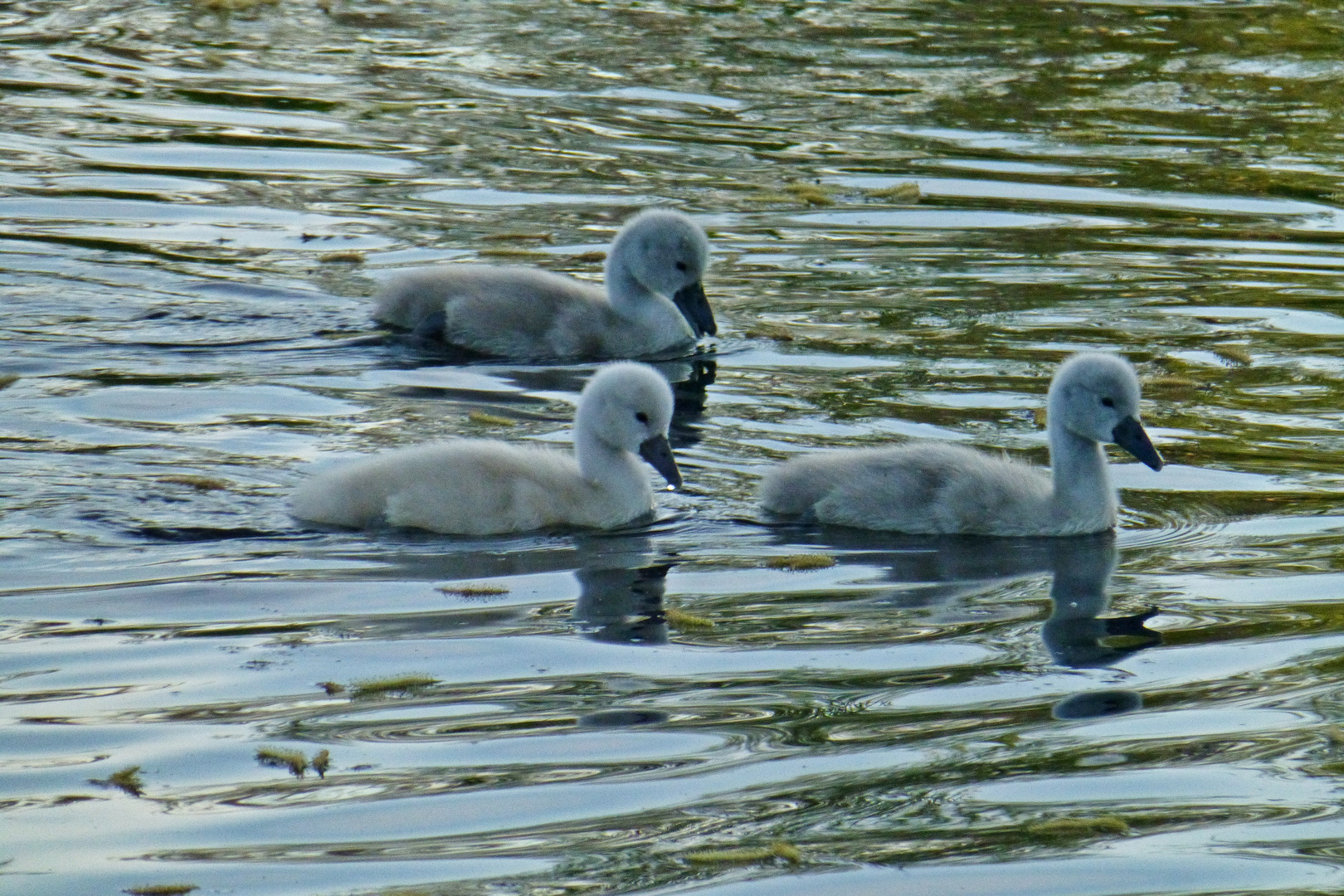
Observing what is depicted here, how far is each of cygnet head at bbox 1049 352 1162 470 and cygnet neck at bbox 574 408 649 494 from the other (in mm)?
1415

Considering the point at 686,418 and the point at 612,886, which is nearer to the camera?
the point at 612,886

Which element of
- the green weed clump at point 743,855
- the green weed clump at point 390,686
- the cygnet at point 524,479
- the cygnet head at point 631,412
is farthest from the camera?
the cygnet head at point 631,412

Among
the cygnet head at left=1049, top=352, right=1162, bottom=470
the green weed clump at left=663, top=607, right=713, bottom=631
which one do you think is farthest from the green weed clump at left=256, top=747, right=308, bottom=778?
the cygnet head at left=1049, top=352, right=1162, bottom=470

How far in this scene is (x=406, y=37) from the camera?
17.4m

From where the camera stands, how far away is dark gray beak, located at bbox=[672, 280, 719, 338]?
973cm

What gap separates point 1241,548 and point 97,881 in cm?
389

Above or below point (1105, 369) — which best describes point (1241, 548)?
below

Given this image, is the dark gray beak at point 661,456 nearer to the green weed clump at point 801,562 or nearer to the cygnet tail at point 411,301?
the green weed clump at point 801,562

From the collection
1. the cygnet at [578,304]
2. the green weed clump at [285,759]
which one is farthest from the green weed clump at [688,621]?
the cygnet at [578,304]

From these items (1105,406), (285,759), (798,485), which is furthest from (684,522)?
(285,759)

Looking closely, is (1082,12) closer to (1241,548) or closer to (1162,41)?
(1162,41)

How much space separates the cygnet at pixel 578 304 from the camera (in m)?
9.30

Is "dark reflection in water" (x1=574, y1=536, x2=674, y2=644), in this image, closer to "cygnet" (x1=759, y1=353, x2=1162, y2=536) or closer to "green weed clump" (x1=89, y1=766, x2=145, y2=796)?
"cygnet" (x1=759, y1=353, x2=1162, y2=536)

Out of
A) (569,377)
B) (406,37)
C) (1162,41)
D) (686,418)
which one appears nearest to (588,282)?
(569,377)
